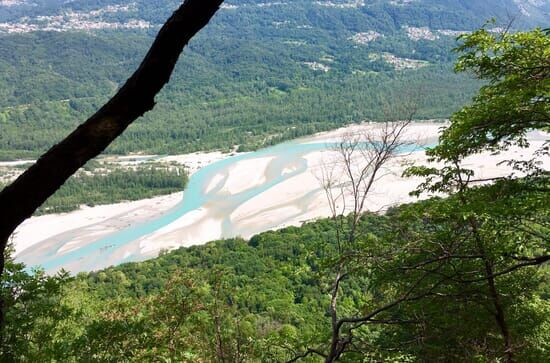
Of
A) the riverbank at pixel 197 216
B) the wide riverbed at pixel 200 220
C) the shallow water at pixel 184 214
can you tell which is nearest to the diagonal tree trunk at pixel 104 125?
the riverbank at pixel 197 216

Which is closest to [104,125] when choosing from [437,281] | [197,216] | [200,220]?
[437,281]

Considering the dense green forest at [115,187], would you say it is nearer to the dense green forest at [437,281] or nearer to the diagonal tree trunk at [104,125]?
the dense green forest at [437,281]

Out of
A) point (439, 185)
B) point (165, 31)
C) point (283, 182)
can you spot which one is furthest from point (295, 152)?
point (165, 31)

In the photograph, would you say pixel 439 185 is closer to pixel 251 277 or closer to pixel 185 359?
pixel 185 359

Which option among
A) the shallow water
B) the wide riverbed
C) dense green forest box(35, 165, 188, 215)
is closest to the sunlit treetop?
the wide riverbed

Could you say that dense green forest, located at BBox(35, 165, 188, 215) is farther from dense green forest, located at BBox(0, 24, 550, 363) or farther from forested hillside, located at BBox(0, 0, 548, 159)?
dense green forest, located at BBox(0, 24, 550, 363)

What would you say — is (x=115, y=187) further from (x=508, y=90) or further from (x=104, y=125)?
(x=104, y=125)
